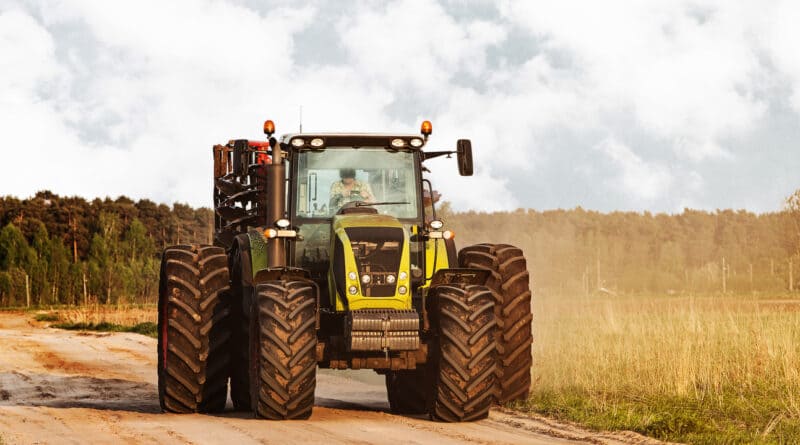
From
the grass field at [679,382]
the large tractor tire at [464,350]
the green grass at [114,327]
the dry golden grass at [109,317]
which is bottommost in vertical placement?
the green grass at [114,327]

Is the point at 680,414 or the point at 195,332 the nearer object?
the point at 680,414

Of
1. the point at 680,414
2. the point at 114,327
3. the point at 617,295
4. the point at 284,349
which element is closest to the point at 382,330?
the point at 284,349

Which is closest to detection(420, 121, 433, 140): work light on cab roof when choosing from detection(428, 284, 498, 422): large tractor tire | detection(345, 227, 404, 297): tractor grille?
detection(345, 227, 404, 297): tractor grille

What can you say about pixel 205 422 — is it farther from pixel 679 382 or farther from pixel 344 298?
pixel 679 382

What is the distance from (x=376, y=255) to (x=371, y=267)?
0.15 m

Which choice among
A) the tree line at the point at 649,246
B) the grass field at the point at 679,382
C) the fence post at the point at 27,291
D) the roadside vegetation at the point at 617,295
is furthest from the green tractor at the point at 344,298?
the fence post at the point at 27,291

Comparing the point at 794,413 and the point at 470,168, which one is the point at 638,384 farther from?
the point at 470,168

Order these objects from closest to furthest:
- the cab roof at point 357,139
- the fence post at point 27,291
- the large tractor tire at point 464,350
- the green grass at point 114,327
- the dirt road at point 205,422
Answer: the dirt road at point 205,422
the large tractor tire at point 464,350
the cab roof at point 357,139
the green grass at point 114,327
the fence post at point 27,291

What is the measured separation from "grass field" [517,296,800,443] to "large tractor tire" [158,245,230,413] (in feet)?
12.8

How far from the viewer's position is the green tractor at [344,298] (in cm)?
1159

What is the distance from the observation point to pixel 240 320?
13.7m

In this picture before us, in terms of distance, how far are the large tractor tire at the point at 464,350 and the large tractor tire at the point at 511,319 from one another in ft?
6.29

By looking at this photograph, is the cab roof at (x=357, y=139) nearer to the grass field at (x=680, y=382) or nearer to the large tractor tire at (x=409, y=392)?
the large tractor tire at (x=409, y=392)

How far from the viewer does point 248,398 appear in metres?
14.1
